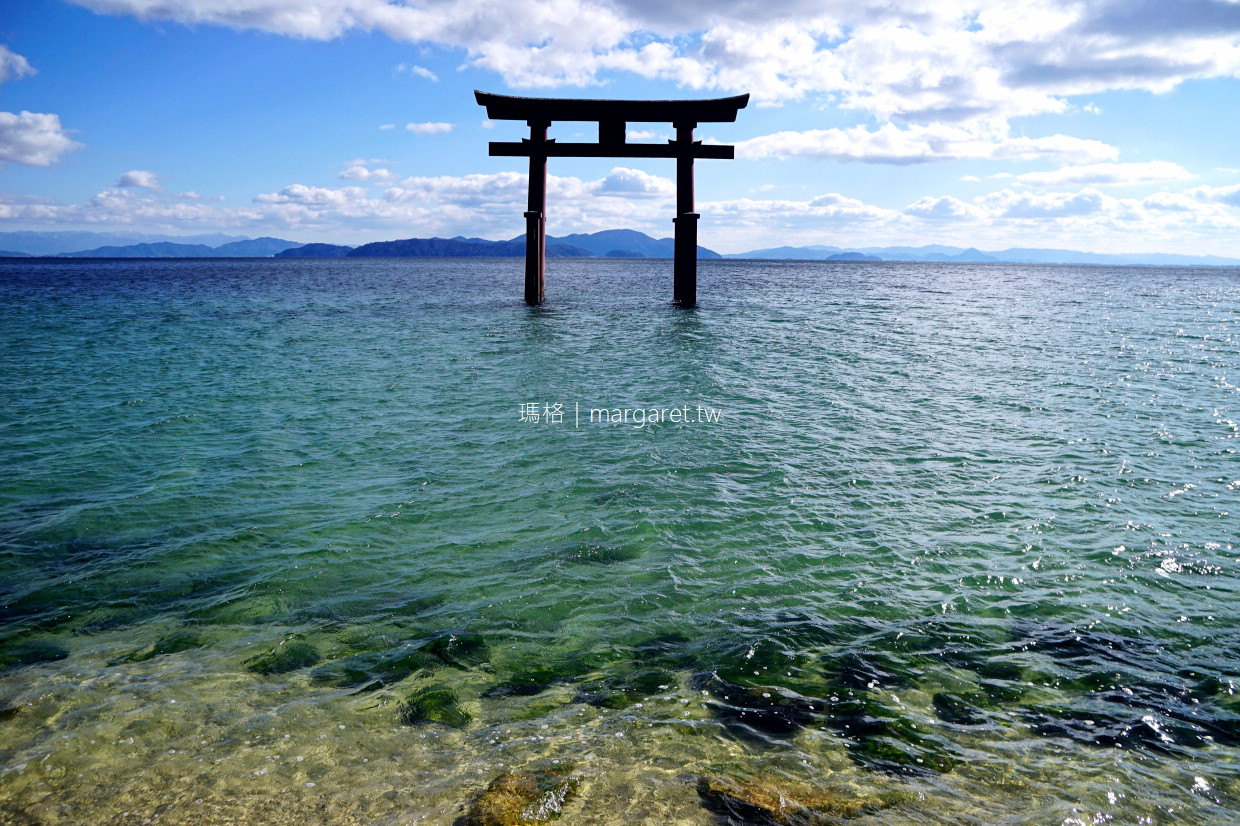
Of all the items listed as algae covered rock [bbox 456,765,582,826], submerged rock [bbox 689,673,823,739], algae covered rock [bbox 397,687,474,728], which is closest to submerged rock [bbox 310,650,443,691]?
algae covered rock [bbox 397,687,474,728]

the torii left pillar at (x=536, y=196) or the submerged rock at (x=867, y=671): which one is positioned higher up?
the torii left pillar at (x=536, y=196)

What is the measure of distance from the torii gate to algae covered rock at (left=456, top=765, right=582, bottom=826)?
2206 centimetres

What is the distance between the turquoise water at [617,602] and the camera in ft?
11.6

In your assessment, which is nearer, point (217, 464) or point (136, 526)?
point (136, 526)

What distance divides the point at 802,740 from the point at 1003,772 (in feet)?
3.53

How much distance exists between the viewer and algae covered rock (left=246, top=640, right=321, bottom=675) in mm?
4613

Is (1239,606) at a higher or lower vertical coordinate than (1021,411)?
lower

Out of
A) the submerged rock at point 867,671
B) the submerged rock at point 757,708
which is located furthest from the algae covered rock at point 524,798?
the submerged rock at point 867,671

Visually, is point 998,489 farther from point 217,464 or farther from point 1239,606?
point 217,464

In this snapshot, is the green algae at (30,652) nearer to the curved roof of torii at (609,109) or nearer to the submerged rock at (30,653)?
the submerged rock at (30,653)

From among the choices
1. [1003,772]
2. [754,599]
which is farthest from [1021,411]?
[1003,772]

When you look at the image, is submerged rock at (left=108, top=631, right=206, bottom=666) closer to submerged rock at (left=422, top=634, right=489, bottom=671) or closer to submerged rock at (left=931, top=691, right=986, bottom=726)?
submerged rock at (left=422, top=634, right=489, bottom=671)

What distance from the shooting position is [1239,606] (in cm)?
560

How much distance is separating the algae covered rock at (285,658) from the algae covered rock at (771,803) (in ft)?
9.91
